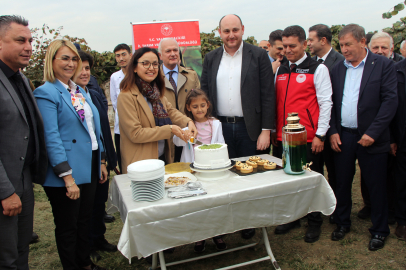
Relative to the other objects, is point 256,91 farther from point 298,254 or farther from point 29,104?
point 29,104

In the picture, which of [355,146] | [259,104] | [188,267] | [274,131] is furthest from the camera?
[274,131]

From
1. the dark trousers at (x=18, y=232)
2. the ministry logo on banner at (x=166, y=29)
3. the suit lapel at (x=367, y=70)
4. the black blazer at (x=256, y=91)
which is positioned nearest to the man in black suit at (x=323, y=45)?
the suit lapel at (x=367, y=70)

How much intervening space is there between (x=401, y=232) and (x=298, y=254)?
3.86ft

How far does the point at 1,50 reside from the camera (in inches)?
68.6

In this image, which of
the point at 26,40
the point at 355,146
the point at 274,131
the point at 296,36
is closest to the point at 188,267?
the point at 274,131

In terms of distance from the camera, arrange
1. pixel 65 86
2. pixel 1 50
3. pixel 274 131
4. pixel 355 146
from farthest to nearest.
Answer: pixel 274 131 → pixel 355 146 → pixel 65 86 → pixel 1 50

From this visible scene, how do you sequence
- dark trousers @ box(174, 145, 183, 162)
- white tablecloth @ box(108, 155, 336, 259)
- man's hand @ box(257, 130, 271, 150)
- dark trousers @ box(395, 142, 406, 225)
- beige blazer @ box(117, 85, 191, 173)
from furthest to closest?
dark trousers @ box(174, 145, 183, 162) → man's hand @ box(257, 130, 271, 150) → dark trousers @ box(395, 142, 406, 225) → beige blazer @ box(117, 85, 191, 173) → white tablecloth @ box(108, 155, 336, 259)

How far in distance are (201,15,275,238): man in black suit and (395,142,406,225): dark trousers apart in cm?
138

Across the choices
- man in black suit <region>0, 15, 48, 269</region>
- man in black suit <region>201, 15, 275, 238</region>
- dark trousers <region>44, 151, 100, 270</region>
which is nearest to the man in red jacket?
man in black suit <region>201, 15, 275, 238</region>

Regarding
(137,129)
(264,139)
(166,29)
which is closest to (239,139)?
(264,139)

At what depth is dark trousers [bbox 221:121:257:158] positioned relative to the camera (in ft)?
10.9

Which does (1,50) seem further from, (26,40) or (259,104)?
(259,104)

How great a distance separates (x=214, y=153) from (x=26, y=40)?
1.46 meters

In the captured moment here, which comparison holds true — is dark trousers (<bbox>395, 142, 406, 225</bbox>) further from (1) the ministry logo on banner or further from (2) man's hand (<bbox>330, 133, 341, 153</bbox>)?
(1) the ministry logo on banner
